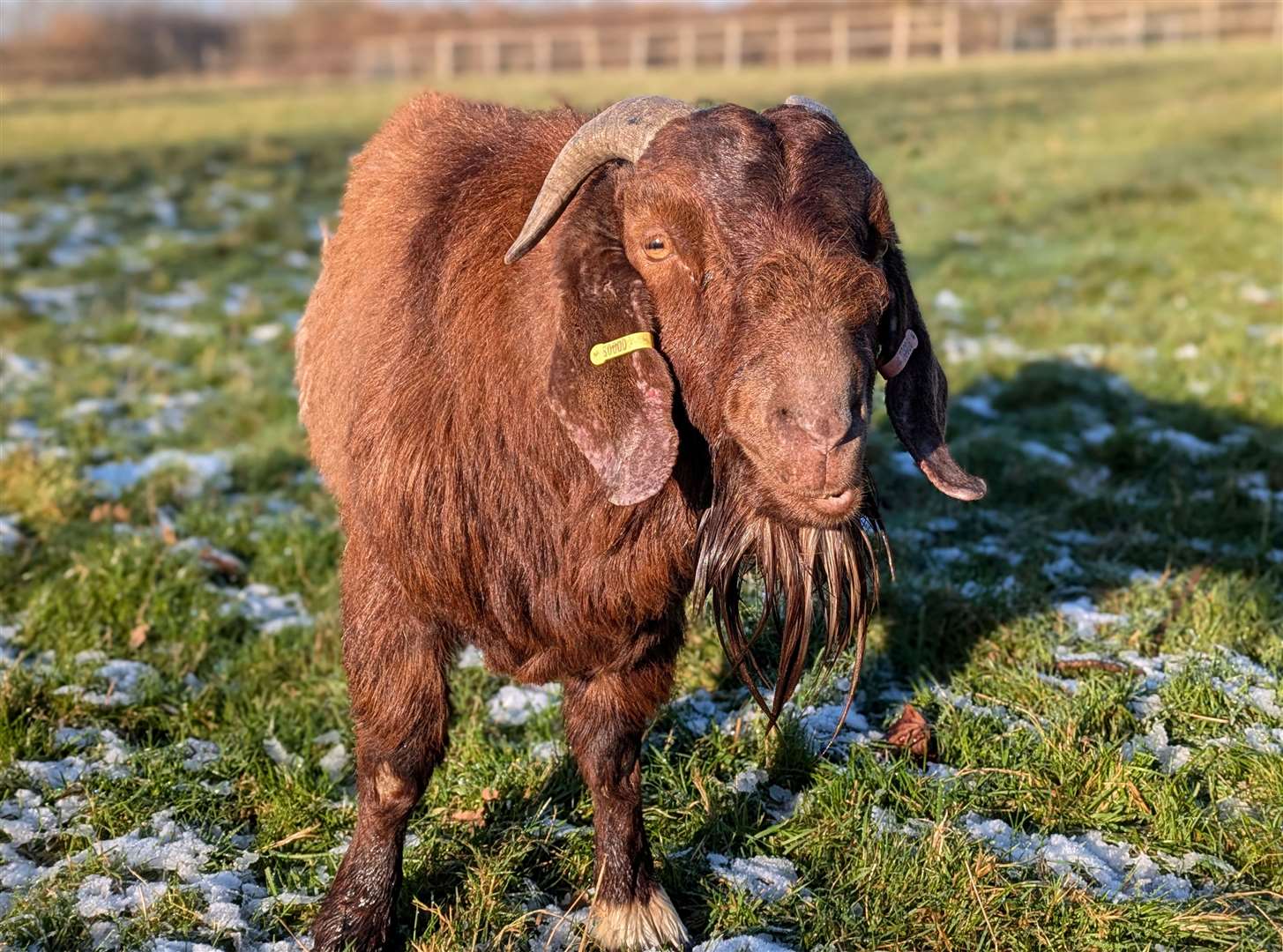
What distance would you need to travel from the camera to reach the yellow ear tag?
269 centimetres

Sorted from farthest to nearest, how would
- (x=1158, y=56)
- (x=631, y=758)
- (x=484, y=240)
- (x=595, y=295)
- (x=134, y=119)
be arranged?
1. (x=1158, y=56)
2. (x=134, y=119)
3. (x=631, y=758)
4. (x=484, y=240)
5. (x=595, y=295)

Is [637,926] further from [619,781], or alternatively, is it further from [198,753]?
[198,753]

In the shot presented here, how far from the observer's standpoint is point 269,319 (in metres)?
9.50

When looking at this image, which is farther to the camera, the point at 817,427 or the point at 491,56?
the point at 491,56

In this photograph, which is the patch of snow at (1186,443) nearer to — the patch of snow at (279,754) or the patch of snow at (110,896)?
the patch of snow at (279,754)

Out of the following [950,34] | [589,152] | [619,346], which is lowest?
[619,346]

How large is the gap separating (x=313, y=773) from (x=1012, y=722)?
8.14ft

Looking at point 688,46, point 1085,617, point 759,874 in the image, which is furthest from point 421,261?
point 688,46

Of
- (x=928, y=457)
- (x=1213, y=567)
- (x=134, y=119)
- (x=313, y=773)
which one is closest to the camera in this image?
(x=928, y=457)

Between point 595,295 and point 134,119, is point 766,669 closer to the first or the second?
A: point 595,295

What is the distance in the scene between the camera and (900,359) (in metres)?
2.97

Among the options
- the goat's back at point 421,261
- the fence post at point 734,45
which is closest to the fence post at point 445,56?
the fence post at point 734,45

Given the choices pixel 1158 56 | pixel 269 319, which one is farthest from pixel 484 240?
pixel 1158 56

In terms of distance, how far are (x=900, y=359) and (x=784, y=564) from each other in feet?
2.03
